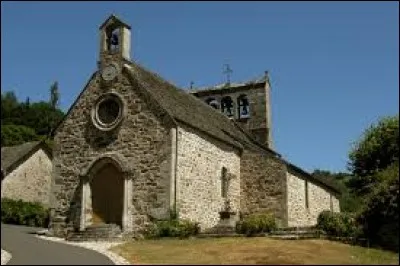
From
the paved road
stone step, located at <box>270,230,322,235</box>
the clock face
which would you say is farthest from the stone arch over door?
stone step, located at <box>270,230,322,235</box>

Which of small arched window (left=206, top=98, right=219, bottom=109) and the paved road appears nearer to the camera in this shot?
the paved road

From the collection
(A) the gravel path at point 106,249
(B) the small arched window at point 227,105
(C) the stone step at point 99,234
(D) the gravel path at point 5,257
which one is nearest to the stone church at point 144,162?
(C) the stone step at point 99,234

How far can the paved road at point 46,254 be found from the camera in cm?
1606

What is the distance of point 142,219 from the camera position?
2573 cm

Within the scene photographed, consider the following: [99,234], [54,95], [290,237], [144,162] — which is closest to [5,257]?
[99,234]

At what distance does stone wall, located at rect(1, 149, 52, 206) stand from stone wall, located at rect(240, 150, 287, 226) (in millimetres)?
11620

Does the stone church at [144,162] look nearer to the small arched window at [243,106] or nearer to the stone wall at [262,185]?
the stone wall at [262,185]

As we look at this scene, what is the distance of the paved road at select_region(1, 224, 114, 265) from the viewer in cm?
1606

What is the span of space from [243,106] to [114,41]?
15685mm

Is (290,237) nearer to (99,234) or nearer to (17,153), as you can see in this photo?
(99,234)

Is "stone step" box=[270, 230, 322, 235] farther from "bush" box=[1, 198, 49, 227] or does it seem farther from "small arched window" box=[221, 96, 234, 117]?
"small arched window" box=[221, 96, 234, 117]

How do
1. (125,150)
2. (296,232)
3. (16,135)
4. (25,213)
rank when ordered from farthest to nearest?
(16,135) → (25,213) → (125,150) → (296,232)

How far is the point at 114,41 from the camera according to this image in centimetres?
2914

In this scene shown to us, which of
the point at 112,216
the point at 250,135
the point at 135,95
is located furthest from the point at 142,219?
the point at 250,135
